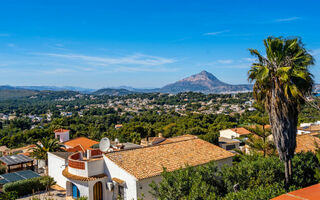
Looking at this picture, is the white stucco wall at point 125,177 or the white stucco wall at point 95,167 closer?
the white stucco wall at point 125,177

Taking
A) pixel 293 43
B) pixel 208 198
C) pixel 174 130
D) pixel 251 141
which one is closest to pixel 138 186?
pixel 208 198

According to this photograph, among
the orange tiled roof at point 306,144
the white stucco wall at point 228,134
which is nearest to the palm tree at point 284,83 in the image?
the orange tiled roof at point 306,144

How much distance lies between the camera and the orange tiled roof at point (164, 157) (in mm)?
12506

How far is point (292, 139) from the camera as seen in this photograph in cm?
935

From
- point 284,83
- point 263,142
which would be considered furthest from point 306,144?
point 284,83

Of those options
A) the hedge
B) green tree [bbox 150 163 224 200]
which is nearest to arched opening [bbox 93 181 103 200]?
the hedge

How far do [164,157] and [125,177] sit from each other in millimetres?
2748

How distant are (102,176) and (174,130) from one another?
4007cm

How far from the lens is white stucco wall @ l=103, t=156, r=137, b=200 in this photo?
11672 millimetres

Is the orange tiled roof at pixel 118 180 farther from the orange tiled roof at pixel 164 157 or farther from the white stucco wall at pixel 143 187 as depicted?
the white stucco wall at pixel 143 187

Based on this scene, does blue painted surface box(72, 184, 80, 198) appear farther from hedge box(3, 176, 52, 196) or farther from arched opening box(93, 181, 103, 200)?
hedge box(3, 176, 52, 196)

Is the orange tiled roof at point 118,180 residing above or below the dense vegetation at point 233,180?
below

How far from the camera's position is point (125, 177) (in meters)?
12.3

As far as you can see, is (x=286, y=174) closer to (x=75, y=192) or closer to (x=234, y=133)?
(x=75, y=192)
